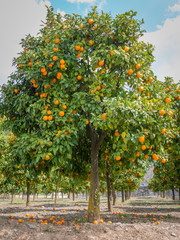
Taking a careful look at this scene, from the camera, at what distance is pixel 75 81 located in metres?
6.04

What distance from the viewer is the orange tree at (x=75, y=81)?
546 centimetres

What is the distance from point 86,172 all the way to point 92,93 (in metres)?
3.55

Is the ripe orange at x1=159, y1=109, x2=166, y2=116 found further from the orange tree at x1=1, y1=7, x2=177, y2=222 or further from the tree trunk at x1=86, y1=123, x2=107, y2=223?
the tree trunk at x1=86, y1=123, x2=107, y2=223

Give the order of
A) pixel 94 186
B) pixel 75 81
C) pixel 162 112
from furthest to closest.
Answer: pixel 94 186 < pixel 75 81 < pixel 162 112

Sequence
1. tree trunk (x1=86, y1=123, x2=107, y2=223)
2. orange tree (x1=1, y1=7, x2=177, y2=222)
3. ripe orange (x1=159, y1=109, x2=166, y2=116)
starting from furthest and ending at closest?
tree trunk (x1=86, y1=123, x2=107, y2=223), orange tree (x1=1, y1=7, x2=177, y2=222), ripe orange (x1=159, y1=109, x2=166, y2=116)

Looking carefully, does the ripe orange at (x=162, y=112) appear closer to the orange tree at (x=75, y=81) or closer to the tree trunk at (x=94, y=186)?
the orange tree at (x=75, y=81)

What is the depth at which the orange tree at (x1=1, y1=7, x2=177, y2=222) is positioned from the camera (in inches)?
215

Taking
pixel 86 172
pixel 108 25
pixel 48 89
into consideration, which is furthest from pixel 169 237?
pixel 108 25

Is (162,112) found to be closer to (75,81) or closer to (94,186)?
(75,81)

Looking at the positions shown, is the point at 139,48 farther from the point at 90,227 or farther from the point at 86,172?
the point at 90,227

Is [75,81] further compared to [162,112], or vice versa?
[75,81]

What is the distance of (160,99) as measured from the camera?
18.0 feet

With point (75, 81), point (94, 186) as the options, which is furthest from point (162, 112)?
point (94, 186)

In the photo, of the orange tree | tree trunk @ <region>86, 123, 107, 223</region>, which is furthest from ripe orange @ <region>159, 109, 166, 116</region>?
tree trunk @ <region>86, 123, 107, 223</region>
